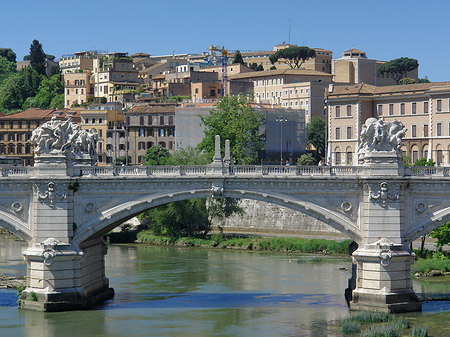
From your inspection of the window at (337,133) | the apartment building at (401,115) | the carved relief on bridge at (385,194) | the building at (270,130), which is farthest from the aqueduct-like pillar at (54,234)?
the building at (270,130)

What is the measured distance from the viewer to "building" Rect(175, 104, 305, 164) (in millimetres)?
85312

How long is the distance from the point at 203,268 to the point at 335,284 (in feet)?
28.3

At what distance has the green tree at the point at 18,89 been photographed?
126 metres

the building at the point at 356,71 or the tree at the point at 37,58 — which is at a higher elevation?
the tree at the point at 37,58

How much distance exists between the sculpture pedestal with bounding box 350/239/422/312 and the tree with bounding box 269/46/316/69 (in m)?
92.7

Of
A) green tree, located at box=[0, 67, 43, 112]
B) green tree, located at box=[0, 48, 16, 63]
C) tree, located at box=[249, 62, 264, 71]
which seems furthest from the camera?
green tree, located at box=[0, 48, 16, 63]

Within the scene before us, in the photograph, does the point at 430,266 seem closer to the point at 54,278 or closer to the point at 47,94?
the point at 54,278

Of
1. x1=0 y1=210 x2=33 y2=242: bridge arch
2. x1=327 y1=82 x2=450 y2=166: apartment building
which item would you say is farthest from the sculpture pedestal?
x1=327 y1=82 x2=450 y2=166: apartment building

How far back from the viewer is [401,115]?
7588 centimetres

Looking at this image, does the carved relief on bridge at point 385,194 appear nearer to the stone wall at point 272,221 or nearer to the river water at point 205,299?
the river water at point 205,299

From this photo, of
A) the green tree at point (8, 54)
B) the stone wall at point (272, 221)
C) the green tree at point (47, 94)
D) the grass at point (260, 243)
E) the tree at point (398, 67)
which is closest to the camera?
the grass at point (260, 243)

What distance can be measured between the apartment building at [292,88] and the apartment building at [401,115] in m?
27.3

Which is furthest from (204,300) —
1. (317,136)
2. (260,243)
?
(317,136)

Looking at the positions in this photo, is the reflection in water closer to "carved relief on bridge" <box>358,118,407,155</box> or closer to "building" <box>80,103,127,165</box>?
"carved relief on bridge" <box>358,118,407,155</box>
